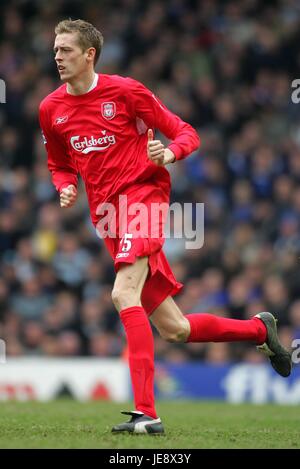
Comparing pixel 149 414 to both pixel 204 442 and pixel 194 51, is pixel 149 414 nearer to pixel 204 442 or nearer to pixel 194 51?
pixel 204 442

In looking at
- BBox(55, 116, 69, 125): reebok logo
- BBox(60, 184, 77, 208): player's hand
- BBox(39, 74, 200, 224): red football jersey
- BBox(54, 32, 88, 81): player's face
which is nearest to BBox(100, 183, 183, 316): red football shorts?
BBox(39, 74, 200, 224): red football jersey

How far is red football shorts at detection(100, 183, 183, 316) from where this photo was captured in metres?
6.26

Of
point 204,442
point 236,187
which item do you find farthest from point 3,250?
point 204,442

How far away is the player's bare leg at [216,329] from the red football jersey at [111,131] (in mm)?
750

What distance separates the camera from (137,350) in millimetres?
6074

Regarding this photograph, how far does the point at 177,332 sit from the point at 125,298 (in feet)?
2.04

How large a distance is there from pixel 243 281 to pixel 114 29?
550cm

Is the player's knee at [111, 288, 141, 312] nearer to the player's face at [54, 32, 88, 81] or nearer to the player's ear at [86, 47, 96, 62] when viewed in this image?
the player's face at [54, 32, 88, 81]

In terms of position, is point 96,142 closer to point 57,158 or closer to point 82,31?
point 57,158

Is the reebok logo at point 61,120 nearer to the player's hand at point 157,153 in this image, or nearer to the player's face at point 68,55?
the player's face at point 68,55

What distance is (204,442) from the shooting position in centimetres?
581

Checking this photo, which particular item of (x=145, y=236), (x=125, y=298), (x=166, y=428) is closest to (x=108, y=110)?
(x=145, y=236)

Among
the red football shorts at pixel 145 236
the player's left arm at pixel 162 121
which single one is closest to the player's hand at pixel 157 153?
the player's left arm at pixel 162 121

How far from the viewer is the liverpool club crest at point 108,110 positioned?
662cm
